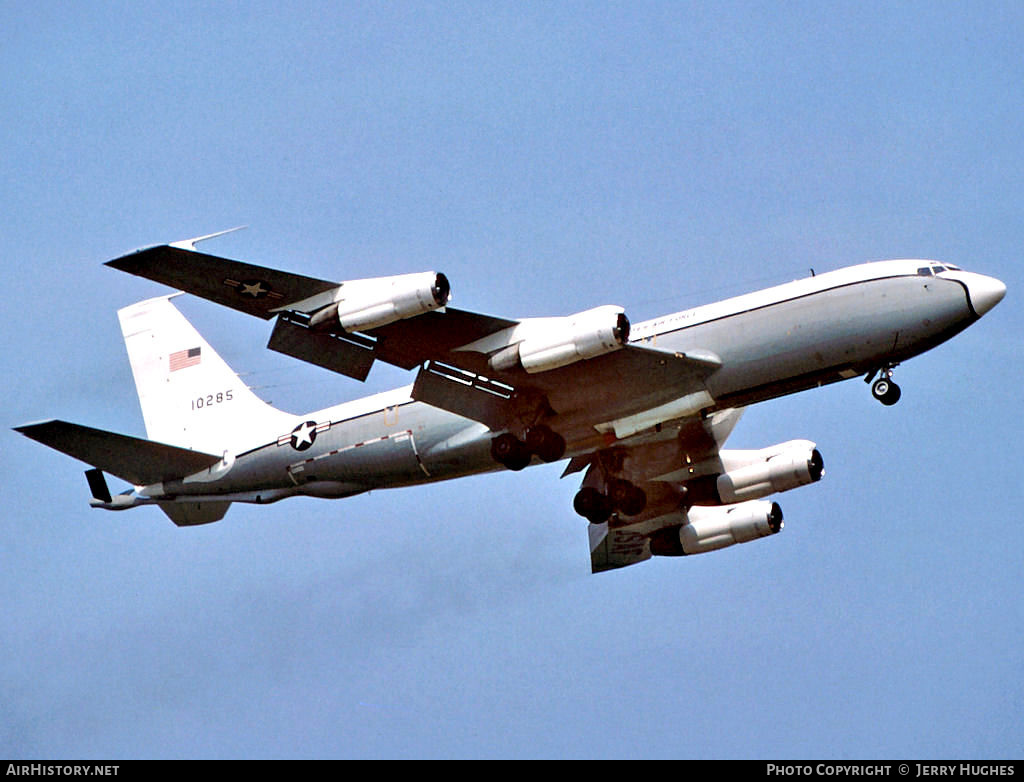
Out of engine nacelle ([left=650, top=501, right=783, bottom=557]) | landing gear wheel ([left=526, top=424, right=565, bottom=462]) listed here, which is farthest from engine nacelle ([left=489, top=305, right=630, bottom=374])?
engine nacelle ([left=650, top=501, right=783, bottom=557])

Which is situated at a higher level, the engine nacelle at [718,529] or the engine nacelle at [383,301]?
the engine nacelle at [383,301]

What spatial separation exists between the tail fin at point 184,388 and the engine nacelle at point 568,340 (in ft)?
31.7

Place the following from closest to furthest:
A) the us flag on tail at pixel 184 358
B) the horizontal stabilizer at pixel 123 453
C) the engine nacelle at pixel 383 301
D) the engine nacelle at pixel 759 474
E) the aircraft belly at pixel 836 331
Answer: the engine nacelle at pixel 383 301, the aircraft belly at pixel 836 331, the horizontal stabilizer at pixel 123 453, the engine nacelle at pixel 759 474, the us flag on tail at pixel 184 358

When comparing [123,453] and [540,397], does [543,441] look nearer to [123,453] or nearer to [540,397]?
[540,397]

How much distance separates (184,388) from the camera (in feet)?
176

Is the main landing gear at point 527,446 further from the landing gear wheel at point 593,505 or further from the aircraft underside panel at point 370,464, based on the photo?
the landing gear wheel at point 593,505

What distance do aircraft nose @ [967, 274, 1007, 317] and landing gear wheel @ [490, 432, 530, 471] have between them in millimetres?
12196

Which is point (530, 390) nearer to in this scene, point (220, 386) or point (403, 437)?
point (403, 437)

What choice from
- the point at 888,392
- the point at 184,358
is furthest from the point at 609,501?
the point at 184,358

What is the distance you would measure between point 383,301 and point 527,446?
21.4 feet

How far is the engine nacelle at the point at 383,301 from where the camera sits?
137 feet

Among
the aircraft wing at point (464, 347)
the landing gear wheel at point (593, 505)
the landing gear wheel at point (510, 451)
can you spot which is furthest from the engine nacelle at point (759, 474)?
the landing gear wheel at point (510, 451)
